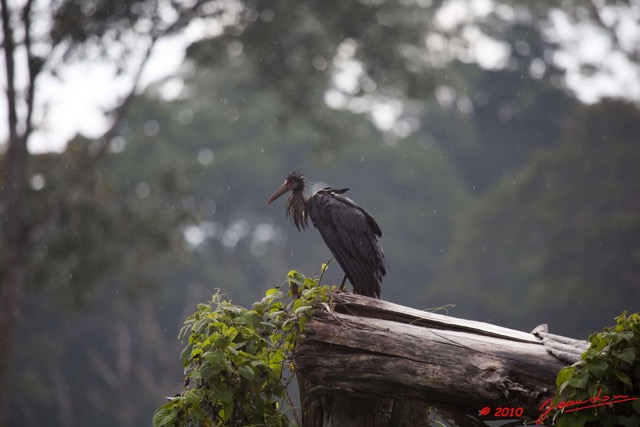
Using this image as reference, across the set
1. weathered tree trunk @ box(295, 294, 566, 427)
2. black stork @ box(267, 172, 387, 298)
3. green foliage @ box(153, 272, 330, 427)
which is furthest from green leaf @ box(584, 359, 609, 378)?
black stork @ box(267, 172, 387, 298)

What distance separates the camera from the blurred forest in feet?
42.6

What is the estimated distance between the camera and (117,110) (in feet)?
42.6

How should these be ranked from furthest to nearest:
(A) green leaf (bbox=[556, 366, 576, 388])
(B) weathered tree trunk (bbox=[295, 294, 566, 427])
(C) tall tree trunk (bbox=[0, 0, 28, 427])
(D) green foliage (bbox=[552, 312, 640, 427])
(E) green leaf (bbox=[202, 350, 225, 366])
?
(C) tall tree trunk (bbox=[0, 0, 28, 427])
(E) green leaf (bbox=[202, 350, 225, 366])
(B) weathered tree trunk (bbox=[295, 294, 566, 427])
(A) green leaf (bbox=[556, 366, 576, 388])
(D) green foliage (bbox=[552, 312, 640, 427])

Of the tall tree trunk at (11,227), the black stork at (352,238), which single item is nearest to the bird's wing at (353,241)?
the black stork at (352,238)

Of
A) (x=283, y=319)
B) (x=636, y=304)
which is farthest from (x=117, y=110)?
(x=636, y=304)

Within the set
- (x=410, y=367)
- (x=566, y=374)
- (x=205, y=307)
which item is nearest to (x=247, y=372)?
(x=205, y=307)

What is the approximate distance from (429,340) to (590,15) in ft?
60.1

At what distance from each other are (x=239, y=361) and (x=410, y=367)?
2.60 feet

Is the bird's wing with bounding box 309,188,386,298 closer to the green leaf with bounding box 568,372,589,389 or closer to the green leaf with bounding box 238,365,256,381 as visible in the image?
the green leaf with bounding box 238,365,256,381

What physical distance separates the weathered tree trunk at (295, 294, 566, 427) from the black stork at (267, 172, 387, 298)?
1057 mm

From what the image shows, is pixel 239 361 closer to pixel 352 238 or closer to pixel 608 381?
pixel 352 238

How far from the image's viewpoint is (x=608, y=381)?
277 cm

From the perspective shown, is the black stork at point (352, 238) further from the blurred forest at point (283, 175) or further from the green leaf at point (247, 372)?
the blurred forest at point (283, 175)

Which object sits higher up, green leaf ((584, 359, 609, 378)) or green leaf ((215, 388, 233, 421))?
green leaf ((215, 388, 233, 421))
